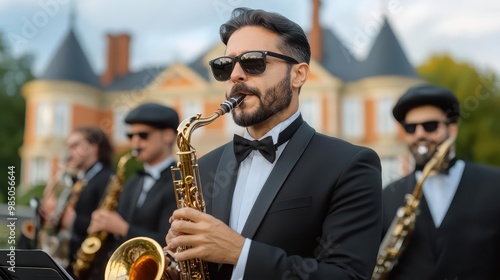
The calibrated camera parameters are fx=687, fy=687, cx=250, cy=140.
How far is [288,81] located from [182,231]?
914 mm

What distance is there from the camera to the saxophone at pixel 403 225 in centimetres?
495

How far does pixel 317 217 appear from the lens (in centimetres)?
310

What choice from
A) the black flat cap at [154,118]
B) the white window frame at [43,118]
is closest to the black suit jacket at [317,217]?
the black flat cap at [154,118]

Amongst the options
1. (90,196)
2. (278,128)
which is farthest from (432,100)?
(90,196)

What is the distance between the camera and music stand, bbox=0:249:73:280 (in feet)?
9.90

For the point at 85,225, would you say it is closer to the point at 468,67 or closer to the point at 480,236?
the point at 480,236

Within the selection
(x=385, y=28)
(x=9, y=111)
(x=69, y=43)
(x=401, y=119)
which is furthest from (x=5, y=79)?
(x=401, y=119)

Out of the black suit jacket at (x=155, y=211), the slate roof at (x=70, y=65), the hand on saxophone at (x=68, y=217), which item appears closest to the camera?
the black suit jacket at (x=155, y=211)

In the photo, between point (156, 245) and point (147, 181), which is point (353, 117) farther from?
point (156, 245)

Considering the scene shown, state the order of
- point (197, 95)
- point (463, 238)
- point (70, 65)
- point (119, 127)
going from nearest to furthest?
1. point (463, 238)
2. point (197, 95)
3. point (119, 127)
4. point (70, 65)

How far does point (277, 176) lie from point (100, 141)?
5.26m

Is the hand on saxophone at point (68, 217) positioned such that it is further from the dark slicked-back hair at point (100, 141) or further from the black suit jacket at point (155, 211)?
the black suit jacket at point (155, 211)

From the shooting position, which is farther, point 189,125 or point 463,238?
point 463,238

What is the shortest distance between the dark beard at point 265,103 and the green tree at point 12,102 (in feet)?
123
